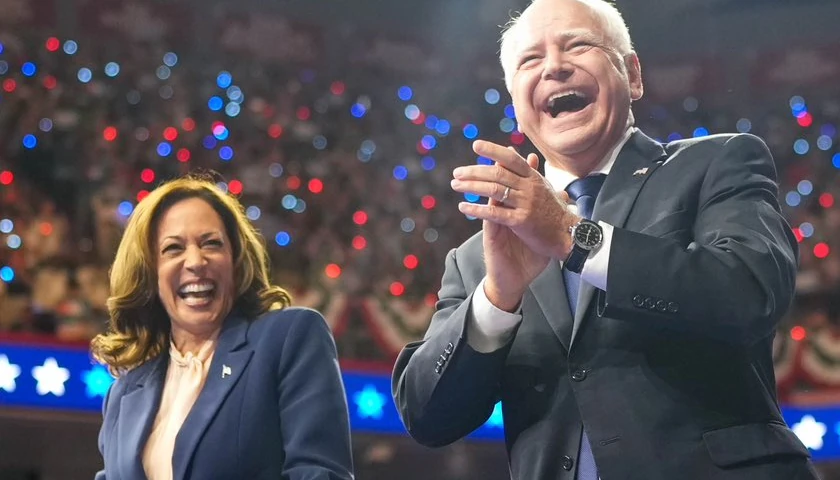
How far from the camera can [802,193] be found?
8133 mm

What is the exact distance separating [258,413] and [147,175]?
5.04 meters

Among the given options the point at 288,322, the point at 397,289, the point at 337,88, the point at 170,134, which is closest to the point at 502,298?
the point at 288,322

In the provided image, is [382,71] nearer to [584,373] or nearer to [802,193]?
[802,193]

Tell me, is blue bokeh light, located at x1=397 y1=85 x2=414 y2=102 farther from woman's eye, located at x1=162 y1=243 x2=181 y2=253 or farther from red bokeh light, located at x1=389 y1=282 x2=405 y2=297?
woman's eye, located at x1=162 y1=243 x2=181 y2=253

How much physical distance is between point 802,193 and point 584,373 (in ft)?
24.2

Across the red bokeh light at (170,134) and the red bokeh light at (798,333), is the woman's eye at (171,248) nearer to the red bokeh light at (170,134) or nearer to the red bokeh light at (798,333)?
the red bokeh light at (170,134)

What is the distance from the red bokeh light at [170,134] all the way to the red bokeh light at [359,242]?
4.76ft

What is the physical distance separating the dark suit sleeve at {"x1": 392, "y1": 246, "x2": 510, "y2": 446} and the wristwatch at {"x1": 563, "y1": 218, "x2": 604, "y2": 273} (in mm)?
181

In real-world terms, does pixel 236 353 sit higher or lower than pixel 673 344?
lower

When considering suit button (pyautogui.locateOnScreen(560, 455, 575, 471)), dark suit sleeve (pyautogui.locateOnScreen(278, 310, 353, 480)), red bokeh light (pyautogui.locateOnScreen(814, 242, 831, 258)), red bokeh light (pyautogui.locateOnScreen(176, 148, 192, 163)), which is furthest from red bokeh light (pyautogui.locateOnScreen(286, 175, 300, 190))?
suit button (pyautogui.locateOnScreen(560, 455, 575, 471))

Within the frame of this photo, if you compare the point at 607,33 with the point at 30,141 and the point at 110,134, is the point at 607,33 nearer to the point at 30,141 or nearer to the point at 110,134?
the point at 30,141

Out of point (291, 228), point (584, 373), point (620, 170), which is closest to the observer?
point (584, 373)

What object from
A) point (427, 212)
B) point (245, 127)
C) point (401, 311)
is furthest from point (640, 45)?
point (401, 311)

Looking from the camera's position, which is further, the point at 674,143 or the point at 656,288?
the point at 674,143
